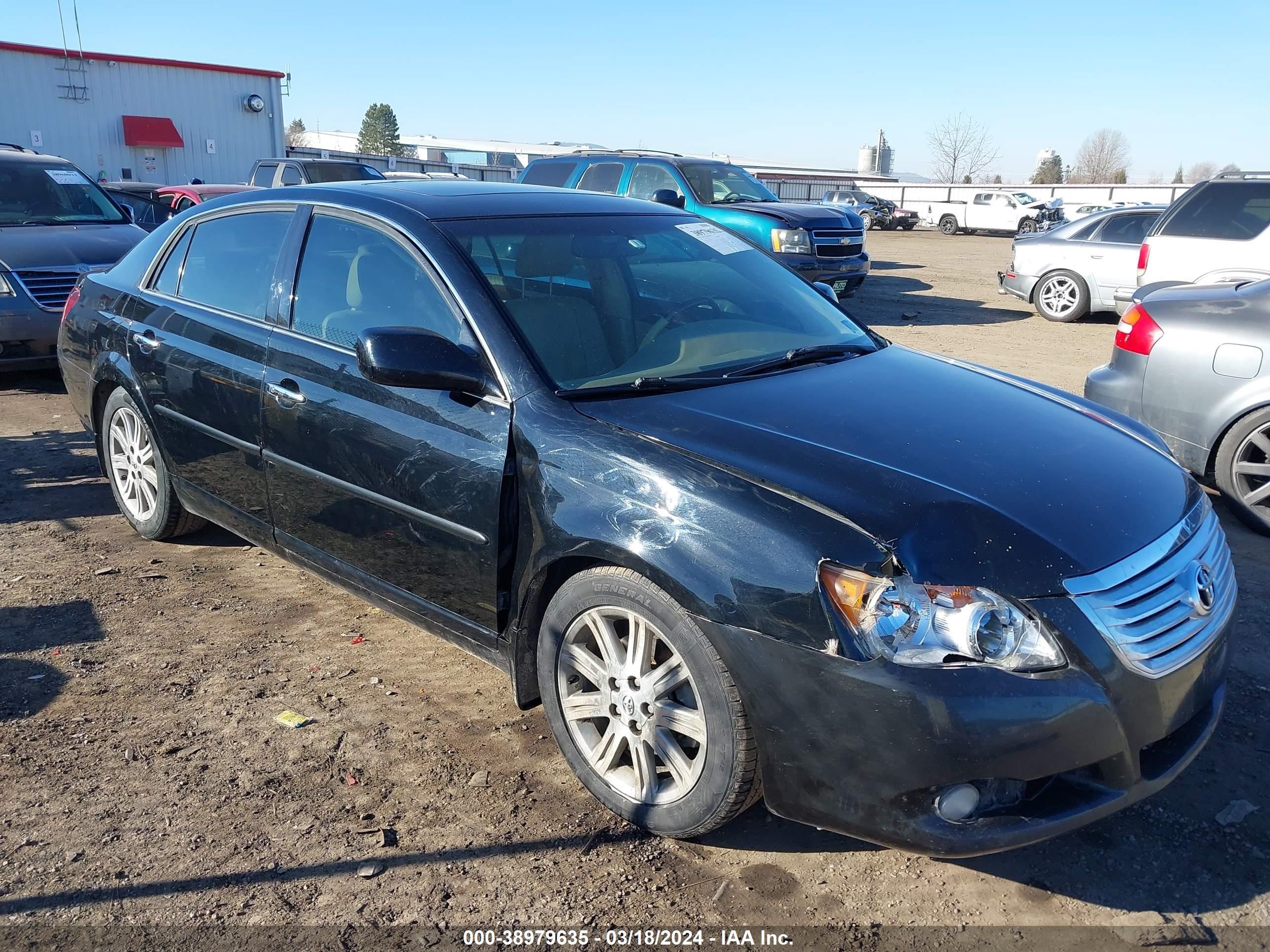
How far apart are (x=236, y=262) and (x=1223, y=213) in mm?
9060

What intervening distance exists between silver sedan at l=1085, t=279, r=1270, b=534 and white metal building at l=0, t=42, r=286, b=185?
29379mm

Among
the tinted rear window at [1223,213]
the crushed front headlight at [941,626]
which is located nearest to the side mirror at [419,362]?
the crushed front headlight at [941,626]

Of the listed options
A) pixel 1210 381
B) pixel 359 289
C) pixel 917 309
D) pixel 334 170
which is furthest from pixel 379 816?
pixel 334 170

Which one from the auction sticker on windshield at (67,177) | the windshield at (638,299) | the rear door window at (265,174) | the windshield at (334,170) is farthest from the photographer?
the rear door window at (265,174)

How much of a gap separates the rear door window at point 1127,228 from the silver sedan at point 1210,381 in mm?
8042

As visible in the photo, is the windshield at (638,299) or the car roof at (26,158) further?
the car roof at (26,158)

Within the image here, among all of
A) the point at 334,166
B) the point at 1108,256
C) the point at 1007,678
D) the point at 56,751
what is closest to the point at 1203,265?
the point at 1108,256

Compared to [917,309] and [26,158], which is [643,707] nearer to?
[26,158]

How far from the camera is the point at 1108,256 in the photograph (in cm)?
1330

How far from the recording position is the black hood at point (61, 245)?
8320 millimetres

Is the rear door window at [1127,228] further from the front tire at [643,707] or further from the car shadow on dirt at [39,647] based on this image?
the car shadow on dirt at [39,647]

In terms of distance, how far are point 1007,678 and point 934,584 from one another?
27 cm

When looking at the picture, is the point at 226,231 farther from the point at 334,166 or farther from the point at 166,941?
the point at 334,166

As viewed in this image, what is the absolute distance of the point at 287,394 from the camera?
3.77 meters
